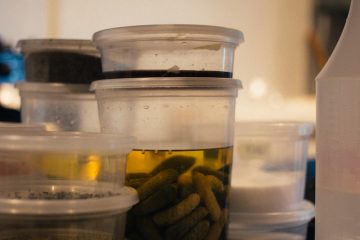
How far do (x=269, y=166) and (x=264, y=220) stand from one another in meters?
0.08

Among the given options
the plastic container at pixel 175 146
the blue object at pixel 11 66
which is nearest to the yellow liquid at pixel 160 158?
the plastic container at pixel 175 146

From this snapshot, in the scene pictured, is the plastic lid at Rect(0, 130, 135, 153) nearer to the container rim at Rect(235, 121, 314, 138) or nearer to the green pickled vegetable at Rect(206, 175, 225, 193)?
the green pickled vegetable at Rect(206, 175, 225, 193)

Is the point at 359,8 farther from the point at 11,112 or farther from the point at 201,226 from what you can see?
the point at 11,112

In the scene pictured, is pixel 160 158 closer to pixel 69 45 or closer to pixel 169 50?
pixel 169 50

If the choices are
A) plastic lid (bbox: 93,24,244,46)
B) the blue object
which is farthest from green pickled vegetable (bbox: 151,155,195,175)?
the blue object

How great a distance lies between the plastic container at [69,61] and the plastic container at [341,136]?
0.88ft

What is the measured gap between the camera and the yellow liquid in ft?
1.47

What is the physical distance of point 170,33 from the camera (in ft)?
1.49

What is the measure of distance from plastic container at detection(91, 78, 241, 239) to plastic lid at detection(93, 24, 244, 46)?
4 cm

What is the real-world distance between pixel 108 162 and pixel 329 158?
184 millimetres

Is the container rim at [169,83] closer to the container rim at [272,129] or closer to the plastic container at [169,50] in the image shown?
the plastic container at [169,50]

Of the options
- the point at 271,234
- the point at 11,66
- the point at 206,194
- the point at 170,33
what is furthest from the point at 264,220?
the point at 11,66

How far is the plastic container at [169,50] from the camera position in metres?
0.45

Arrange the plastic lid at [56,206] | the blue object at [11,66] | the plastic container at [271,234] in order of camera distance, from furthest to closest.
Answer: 1. the blue object at [11,66]
2. the plastic container at [271,234]
3. the plastic lid at [56,206]
